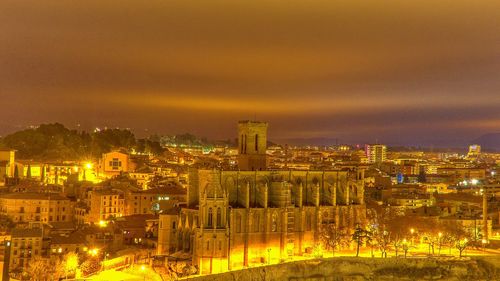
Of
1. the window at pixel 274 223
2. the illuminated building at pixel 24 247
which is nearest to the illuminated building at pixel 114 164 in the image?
the illuminated building at pixel 24 247

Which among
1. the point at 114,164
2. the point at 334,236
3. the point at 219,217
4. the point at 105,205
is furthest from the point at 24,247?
the point at 114,164

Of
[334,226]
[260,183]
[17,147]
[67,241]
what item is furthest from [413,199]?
[17,147]

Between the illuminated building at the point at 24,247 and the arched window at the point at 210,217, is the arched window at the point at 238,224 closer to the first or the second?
the arched window at the point at 210,217

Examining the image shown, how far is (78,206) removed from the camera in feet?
226

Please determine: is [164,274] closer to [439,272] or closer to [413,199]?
[439,272]

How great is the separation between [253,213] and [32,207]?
26727 millimetres

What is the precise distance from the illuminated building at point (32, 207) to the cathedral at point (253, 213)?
20.6 metres

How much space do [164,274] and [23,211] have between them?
25.4 meters

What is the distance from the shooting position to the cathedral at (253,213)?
4738 cm

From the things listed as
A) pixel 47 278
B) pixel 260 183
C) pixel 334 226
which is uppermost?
pixel 260 183

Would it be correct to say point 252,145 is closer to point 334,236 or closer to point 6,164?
point 334,236

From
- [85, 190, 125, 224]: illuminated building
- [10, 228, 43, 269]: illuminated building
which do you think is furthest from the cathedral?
[85, 190, 125, 224]: illuminated building

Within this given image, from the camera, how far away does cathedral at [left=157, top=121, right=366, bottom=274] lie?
47.4 m

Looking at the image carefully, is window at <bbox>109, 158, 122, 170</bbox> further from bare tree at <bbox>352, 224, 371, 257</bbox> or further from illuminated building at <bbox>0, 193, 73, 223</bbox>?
bare tree at <bbox>352, 224, 371, 257</bbox>
